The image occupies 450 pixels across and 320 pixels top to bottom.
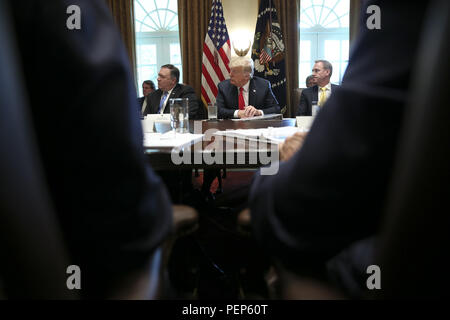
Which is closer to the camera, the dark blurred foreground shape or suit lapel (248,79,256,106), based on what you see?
the dark blurred foreground shape

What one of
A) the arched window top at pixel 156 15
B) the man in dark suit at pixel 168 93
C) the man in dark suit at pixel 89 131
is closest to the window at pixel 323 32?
the arched window top at pixel 156 15

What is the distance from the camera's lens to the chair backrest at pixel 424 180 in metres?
0.30

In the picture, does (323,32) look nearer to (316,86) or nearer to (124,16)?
(316,86)

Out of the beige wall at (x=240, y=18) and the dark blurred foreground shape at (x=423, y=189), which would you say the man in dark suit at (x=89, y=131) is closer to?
the dark blurred foreground shape at (x=423, y=189)

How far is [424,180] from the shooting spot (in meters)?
0.31

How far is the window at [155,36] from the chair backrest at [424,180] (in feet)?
19.5

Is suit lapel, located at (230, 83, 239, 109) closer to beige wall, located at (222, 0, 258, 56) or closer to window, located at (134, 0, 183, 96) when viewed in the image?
beige wall, located at (222, 0, 258, 56)

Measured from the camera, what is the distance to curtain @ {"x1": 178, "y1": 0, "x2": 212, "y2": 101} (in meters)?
5.52

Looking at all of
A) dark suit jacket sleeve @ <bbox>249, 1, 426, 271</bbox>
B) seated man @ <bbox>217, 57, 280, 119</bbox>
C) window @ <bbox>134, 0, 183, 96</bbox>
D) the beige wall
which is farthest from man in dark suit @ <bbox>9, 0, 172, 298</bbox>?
window @ <bbox>134, 0, 183, 96</bbox>

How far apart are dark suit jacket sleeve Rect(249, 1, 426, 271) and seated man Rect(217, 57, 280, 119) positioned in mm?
3139

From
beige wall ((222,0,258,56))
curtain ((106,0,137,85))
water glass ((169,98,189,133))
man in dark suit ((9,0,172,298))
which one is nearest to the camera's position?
man in dark suit ((9,0,172,298))

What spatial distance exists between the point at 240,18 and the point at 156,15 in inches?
62.1

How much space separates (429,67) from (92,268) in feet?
1.73

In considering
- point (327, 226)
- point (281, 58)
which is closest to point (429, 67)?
point (327, 226)
